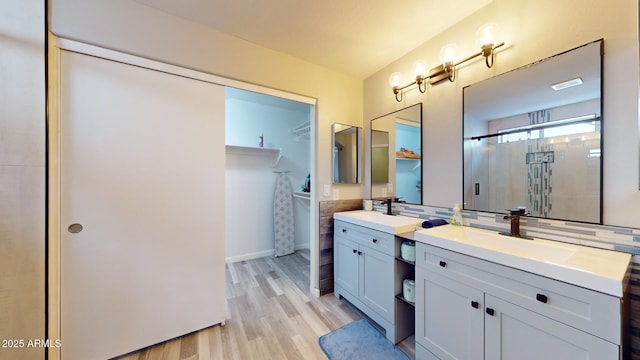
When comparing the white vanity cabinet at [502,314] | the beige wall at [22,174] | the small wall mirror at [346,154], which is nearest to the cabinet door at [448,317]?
the white vanity cabinet at [502,314]

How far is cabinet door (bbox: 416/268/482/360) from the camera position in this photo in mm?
1172

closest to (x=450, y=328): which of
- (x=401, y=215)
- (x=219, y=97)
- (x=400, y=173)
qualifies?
(x=401, y=215)

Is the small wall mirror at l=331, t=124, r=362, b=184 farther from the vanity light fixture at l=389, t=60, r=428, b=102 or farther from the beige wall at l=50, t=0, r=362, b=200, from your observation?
the vanity light fixture at l=389, t=60, r=428, b=102

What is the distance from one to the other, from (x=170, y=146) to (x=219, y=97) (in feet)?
1.85

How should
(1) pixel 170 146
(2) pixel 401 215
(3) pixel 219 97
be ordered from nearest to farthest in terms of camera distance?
1. (1) pixel 170 146
2. (3) pixel 219 97
3. (2) pixel 401 215

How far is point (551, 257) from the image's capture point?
3.75 feet

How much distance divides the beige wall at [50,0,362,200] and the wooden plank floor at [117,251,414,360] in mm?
1115

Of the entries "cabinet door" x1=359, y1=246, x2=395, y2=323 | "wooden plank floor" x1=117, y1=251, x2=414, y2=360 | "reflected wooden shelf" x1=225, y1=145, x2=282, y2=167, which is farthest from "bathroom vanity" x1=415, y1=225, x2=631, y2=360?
"reflected wooden shelf" x1=225, y1=145, x2=282, y2=167

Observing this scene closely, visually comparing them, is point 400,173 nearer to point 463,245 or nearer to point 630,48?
point 463,245

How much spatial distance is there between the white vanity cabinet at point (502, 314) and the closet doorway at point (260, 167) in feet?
7.28

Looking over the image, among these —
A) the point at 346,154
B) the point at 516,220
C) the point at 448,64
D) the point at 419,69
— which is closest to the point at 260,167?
the point at 346,154

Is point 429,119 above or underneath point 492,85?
underneath

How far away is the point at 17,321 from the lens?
3.91 feet

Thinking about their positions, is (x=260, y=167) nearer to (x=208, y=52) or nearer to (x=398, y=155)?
(x=208, y=52)
